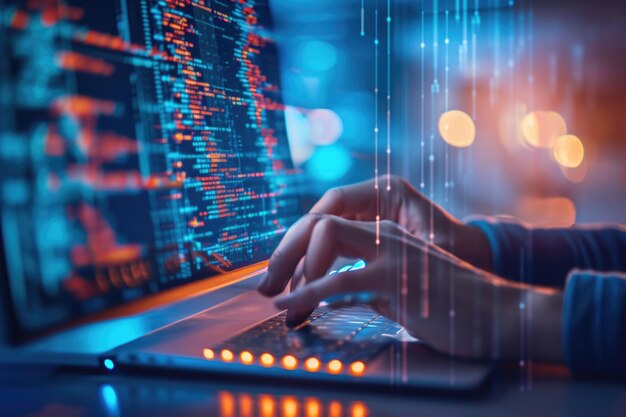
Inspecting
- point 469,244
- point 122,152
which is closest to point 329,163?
point 469,244

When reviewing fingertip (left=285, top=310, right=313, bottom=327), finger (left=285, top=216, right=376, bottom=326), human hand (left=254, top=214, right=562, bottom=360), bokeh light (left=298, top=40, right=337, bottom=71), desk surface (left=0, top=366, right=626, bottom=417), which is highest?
bokeh light (left=298, top=40, right=337, bottom=71)

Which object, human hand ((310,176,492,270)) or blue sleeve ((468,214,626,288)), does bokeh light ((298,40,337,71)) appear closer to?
human hand ((310,176,492,270))

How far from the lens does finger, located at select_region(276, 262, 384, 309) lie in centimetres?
54

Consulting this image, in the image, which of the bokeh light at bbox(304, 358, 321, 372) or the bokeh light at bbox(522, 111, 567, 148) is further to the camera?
the bokeh light at bbox(522, 111, 567, 148)

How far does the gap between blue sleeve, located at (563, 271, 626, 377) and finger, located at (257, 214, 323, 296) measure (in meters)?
0.26

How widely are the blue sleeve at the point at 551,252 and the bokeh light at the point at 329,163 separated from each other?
290 mm

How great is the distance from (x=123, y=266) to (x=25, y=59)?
6.9 inches

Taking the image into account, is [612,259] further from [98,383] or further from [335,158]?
[98,383]

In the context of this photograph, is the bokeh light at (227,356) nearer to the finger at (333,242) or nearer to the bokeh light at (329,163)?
the finger at (333,242)

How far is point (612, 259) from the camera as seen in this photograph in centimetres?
67

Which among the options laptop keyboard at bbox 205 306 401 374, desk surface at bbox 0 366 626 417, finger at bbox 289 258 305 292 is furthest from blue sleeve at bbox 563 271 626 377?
finger at bbox 289 258 305 292

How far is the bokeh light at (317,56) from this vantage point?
0.90m

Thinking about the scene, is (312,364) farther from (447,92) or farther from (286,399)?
(447,92)

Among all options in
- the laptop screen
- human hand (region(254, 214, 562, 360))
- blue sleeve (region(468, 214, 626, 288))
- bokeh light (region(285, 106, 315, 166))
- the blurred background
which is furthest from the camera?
the blurred background
